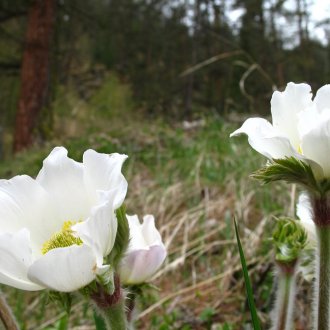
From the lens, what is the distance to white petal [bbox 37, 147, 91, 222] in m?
0.93

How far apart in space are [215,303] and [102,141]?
316cm

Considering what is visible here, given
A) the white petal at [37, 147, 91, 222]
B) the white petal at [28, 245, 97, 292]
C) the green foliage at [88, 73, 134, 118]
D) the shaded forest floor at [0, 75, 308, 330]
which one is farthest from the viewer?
the green foliage at [88, 73, 134, 118]

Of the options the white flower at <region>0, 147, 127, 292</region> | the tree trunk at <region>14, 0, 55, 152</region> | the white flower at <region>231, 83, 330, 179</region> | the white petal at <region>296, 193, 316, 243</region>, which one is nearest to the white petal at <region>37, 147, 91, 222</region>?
the white flower at <region>0, 147, 127, 292</region>

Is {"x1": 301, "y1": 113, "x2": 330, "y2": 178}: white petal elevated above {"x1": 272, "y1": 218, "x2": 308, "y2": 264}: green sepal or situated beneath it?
elevated above

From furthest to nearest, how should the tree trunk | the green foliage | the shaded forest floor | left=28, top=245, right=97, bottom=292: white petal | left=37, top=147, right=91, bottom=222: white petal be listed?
the green foliage, the tree trunk, the shaded forest floor, left=37, top=147, right=91, bottom=222: white petal, left=28, top=245, right=97, bottom=292: white petal

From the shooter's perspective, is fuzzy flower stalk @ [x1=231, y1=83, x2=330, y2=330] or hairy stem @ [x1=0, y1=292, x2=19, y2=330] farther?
hairy stem @ [x1=0, y1=292, x2=19, y2=330]

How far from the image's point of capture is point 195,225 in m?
2.93

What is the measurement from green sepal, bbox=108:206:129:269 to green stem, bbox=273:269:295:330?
0.33m

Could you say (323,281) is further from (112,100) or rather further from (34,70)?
(112,100)

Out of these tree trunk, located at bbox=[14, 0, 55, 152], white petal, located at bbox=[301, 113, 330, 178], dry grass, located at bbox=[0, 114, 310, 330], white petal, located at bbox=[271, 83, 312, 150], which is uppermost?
tree trunk, located at bbox=[14, 0, 55, 152]

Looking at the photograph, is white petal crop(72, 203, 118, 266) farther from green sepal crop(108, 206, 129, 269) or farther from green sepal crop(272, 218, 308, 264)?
green sepal crop(272, 218, 308, 264)

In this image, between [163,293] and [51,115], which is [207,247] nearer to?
[163,293]

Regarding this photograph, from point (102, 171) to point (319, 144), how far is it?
1.11ft

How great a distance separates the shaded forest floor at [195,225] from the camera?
2.01 m
